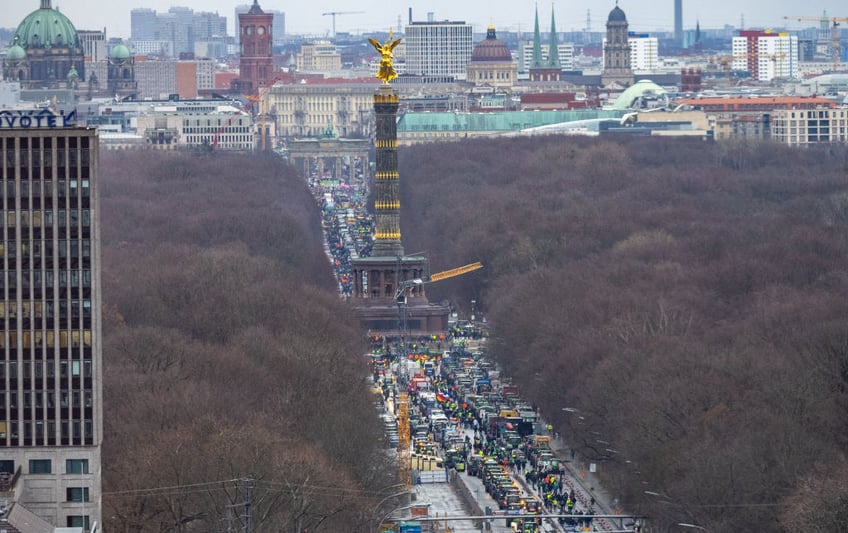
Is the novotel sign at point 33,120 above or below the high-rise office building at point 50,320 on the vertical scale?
above

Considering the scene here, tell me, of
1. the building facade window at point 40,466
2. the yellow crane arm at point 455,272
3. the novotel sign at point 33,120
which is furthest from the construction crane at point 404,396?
the novotel sign at point 33,120

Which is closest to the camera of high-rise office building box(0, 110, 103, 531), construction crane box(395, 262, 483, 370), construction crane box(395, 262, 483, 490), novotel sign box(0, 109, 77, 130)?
high-rise office building box(0, 110, 103, 531)

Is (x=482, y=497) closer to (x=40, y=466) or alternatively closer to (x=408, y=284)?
(x=40, y=466)

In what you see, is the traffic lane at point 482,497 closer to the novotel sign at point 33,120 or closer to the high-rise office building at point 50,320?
the high-rise office building at point 50,320

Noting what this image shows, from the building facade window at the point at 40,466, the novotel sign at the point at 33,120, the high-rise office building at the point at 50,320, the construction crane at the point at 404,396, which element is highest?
the novotel sign at the point at 33,120

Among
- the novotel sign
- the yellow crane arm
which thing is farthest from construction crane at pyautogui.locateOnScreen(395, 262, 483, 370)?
the novotel sign

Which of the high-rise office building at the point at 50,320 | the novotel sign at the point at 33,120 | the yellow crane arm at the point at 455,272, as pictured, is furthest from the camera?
the yellow crane arm at the point at 455,272

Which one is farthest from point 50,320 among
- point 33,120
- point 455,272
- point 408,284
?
point 455,272

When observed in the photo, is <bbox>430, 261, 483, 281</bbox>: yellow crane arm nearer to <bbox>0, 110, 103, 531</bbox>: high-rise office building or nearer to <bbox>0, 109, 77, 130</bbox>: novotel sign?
<bbox>0, 109, 77, 130</bbox>: novotel sign
